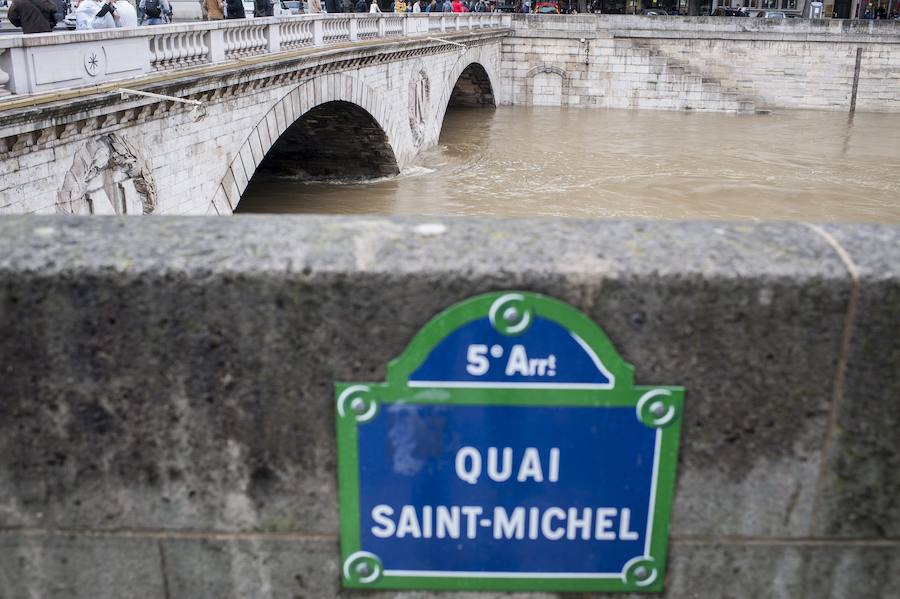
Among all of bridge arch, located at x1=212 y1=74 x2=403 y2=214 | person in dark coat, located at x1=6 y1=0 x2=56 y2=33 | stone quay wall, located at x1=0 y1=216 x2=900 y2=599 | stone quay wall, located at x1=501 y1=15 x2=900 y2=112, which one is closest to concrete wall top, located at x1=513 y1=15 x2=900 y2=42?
stone quay wall, located at x1=501 y1=15 x2=900 y2=112

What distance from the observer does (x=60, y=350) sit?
5.93 ft

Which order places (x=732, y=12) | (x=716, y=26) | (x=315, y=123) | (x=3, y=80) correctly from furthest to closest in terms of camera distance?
(x=732, y=12)
(x=716, y=26)
(x=315, y=123)
(x=3, y=80)

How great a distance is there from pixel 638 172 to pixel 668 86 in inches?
493

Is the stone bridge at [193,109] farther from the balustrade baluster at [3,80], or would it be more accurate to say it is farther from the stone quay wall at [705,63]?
the stone quay wall at [705,63]

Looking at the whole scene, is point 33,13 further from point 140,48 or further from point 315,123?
point 315,123

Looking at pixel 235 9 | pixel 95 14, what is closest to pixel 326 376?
pixel 95 14

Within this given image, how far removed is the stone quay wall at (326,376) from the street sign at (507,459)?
0.14 feet

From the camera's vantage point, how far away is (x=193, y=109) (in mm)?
10773

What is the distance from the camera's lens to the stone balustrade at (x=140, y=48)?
7633 mm

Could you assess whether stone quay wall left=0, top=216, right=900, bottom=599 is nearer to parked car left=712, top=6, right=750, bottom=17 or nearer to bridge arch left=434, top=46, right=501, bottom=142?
bridge arch left=434, top=46, right=501, bottom=142

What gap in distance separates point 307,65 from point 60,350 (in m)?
13.4

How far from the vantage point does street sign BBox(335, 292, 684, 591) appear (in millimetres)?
1770

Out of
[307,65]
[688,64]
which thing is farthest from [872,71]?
[307,65]

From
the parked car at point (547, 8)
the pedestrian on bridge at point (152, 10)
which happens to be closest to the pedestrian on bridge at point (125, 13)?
the pedestrian on bridge at point (152, 10)
